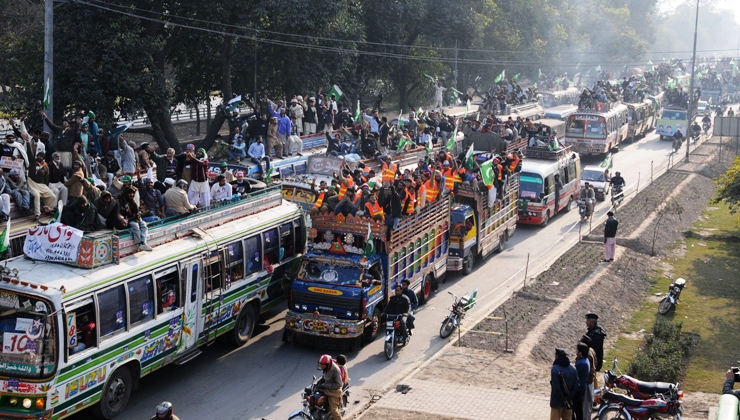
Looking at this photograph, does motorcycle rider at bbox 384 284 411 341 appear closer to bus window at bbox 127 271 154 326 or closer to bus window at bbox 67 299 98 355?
bus window at bbox 127 271 154 326

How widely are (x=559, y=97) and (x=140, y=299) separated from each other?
58.5m

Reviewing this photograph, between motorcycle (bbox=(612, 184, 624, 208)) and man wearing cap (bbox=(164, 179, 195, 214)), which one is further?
motorcycle (bbox=(612, 184, 624, 208))

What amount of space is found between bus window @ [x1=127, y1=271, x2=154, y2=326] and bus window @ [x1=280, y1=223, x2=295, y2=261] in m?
5.01

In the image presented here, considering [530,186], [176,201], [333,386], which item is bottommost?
[333,386]

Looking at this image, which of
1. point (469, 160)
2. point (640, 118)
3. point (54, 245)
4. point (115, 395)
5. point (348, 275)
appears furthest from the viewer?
point (640, 118)

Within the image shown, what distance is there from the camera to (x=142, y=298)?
15.5m

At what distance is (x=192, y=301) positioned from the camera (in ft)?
55.8

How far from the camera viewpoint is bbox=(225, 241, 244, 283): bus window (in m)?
18.1

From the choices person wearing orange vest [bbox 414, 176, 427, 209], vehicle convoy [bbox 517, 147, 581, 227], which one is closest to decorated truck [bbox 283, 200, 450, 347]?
person wearing orange vest [bbox 414, 176, 427, 209]

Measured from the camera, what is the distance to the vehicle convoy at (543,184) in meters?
31.9

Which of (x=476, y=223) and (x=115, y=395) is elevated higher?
(x=476, y=223)

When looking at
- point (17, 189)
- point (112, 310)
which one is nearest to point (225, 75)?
point (17, 189)

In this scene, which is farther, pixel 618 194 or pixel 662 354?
pixel 618 194

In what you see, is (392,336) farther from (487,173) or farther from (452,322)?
(487,173)
